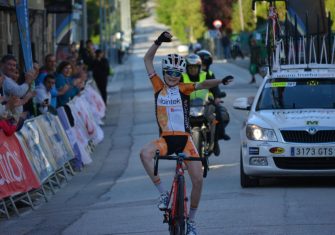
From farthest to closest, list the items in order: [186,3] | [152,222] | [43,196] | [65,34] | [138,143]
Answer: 1. [186,3]
2. [65,34]
3. [138,143]
4. [43,196]
5. [152,222]

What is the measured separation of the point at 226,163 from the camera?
18.8m

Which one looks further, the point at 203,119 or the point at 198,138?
the point at 203,119

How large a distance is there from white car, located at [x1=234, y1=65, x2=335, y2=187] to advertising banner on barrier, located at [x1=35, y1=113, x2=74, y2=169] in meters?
3.36

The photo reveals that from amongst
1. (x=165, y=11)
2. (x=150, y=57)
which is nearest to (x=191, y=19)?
(x=165, y=11)

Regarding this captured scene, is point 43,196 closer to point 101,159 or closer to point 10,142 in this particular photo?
point 10,142

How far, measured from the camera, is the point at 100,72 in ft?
115

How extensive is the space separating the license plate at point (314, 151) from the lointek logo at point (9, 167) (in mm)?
3540

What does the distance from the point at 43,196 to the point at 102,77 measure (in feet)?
62.5

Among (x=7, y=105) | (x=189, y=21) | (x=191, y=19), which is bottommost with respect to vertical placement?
(x=189, y=21)

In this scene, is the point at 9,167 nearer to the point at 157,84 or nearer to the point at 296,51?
the point at 157,84

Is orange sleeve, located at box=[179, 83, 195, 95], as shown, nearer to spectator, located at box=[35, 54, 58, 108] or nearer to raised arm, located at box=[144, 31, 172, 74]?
raised arm, located at box=[144, 31, 172, 74]

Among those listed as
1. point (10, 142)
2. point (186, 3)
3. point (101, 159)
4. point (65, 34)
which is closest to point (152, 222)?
point (10, 142)

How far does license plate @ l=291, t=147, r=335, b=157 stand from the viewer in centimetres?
1438

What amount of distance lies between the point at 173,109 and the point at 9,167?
3709mm
